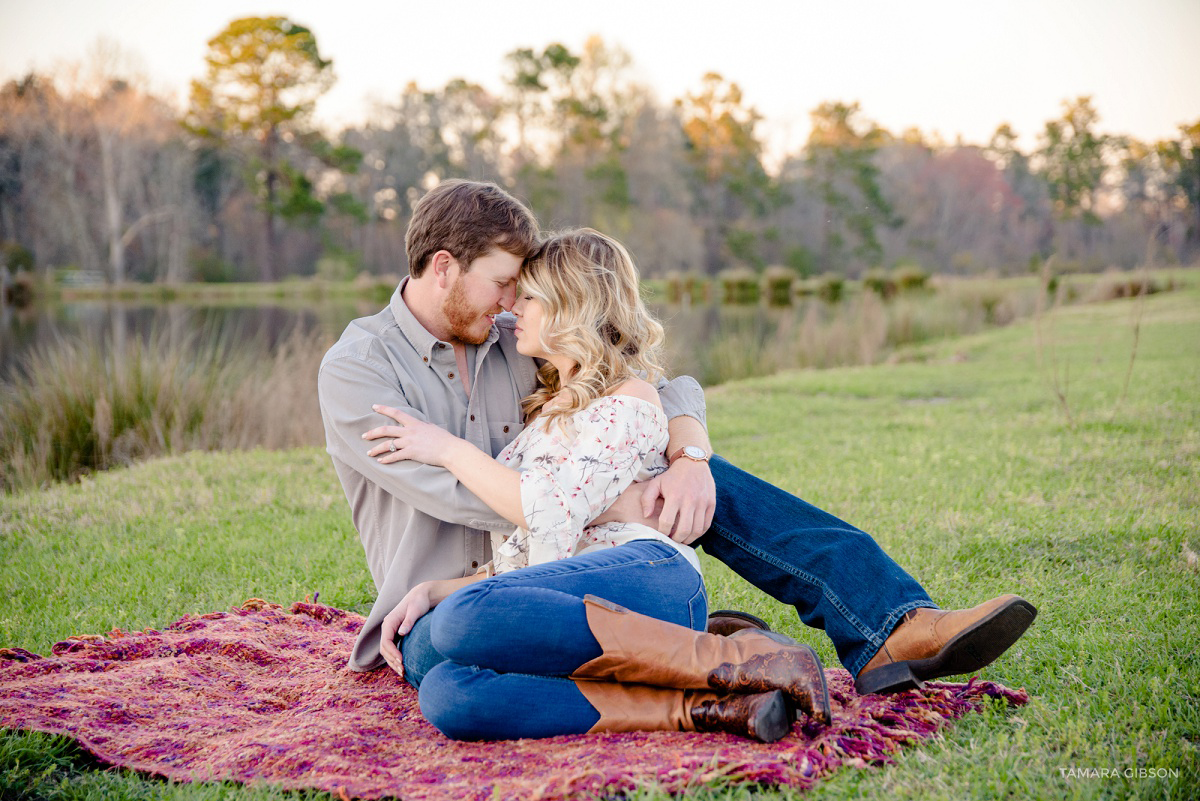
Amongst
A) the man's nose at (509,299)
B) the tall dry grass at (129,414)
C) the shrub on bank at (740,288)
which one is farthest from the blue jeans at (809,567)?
the shrub on bank at (740,288)

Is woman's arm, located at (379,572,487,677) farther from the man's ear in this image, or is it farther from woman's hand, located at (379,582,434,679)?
the man's ear

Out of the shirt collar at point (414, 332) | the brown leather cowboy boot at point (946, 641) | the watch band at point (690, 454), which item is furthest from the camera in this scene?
the shirt collar at point (414, 332)

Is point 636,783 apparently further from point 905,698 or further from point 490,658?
point 905,698

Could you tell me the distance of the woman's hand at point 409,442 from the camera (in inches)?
87.1

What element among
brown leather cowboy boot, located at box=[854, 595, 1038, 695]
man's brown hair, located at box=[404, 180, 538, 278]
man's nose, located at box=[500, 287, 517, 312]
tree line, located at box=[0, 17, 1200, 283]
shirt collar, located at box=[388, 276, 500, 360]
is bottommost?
brown leather cowboy boot, located at box=[854, 595, 1038, 695]

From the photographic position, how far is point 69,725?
205 cm

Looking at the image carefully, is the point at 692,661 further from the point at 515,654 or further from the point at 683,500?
the point at 683,500

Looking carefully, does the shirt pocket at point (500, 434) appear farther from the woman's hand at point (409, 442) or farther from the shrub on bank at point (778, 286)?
the shrub on bank at point (778, 286)

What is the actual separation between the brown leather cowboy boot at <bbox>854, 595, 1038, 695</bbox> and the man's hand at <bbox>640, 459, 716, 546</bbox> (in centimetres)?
55

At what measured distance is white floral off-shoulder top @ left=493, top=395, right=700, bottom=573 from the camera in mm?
2133

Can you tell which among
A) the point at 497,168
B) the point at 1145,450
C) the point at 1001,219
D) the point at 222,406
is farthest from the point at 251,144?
the point at 1001,219

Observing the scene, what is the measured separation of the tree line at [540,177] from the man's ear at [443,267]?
80.4ft

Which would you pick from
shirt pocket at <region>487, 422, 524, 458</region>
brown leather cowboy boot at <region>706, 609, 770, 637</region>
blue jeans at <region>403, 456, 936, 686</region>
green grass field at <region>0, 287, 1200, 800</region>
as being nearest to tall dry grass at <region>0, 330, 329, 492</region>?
green grass field at <region>0, 287, 1200, 800</region>

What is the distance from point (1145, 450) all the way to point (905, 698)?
11.8 feet
